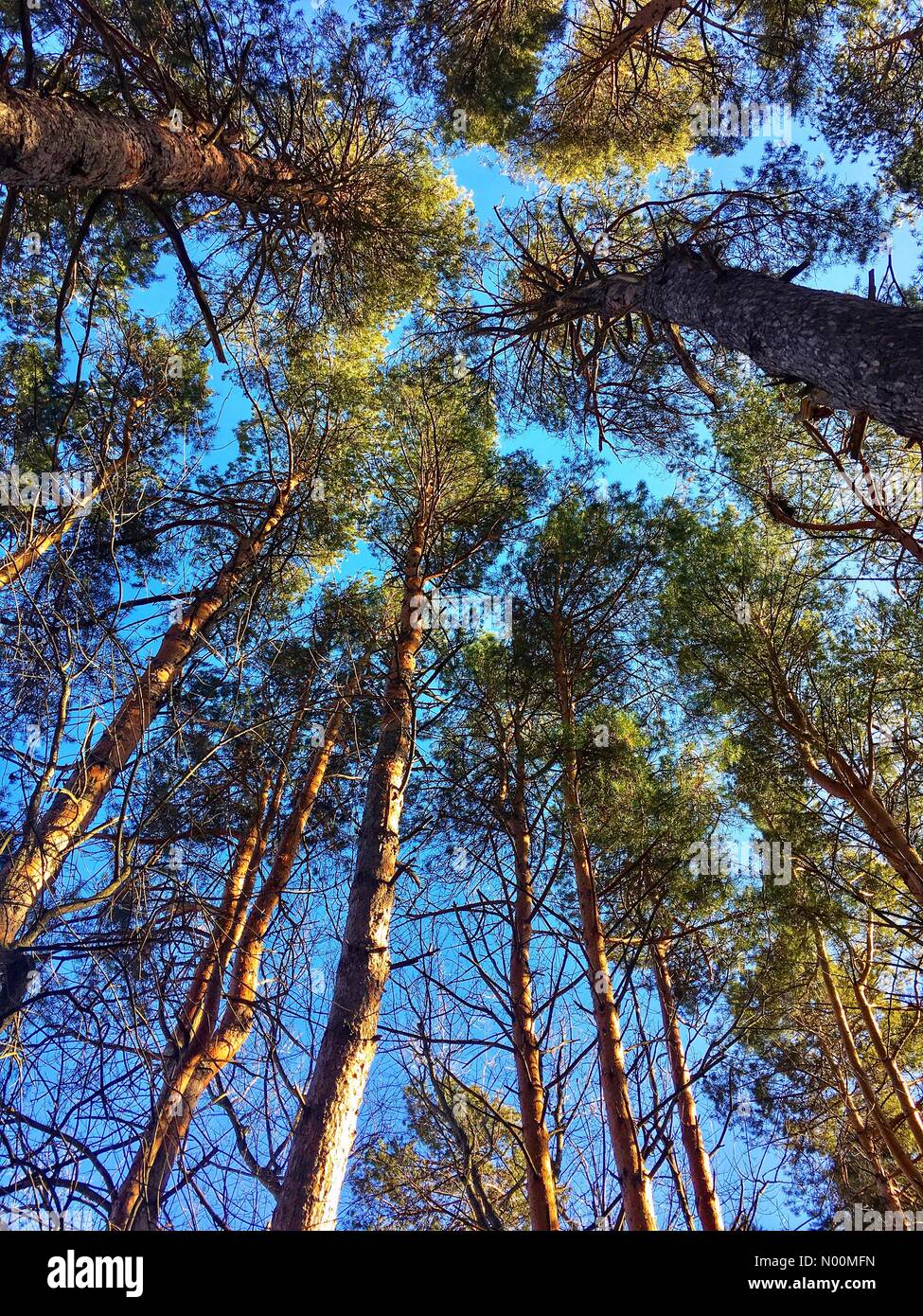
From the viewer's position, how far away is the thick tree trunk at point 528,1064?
4.20m

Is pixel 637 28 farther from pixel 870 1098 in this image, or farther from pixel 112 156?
pixel 870 1098

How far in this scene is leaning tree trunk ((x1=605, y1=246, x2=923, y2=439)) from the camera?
2752mm

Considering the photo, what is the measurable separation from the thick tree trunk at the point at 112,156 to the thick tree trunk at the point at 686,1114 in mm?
6368

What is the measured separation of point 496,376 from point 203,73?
3219mm

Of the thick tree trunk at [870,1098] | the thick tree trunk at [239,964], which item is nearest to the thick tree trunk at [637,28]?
the thick tree trunk at [239,964]

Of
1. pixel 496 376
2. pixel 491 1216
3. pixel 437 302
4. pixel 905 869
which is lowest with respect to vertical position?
pixel 491 1216

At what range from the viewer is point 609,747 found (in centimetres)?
594

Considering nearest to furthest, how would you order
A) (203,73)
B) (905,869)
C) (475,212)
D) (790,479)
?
(905,869), (203,73), (790,479), (475,212)

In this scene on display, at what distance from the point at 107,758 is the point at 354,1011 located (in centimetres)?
216

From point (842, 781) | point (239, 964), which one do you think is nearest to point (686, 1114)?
point (842, 781)

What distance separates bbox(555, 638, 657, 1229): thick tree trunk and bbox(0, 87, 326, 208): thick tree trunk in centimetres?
483

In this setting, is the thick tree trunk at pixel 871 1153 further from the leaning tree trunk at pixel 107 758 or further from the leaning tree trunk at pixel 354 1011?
the leaning tree trunk at pixel 107 758

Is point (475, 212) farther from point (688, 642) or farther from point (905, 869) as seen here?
point (905, 869)
